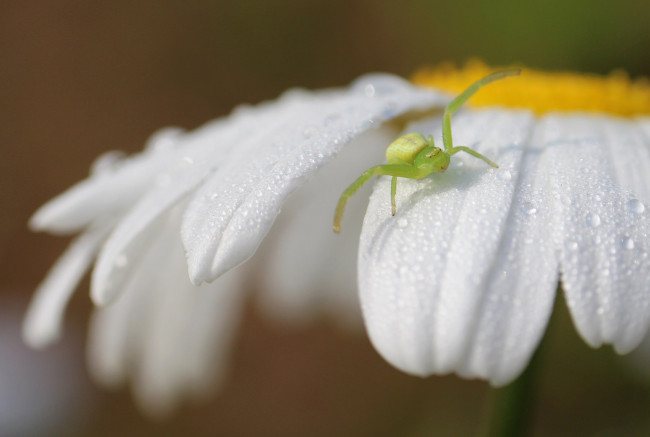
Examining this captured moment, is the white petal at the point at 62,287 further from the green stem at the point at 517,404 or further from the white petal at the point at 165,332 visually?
the green stem at the point at 517,404

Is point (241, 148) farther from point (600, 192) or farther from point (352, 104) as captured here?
point (600, 192)

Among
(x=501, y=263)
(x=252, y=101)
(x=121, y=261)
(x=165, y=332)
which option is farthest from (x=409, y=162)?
(x=252, y=101)

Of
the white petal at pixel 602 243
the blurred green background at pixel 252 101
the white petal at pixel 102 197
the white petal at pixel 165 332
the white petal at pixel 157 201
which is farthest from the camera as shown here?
the blurred green background at pixel 252 101

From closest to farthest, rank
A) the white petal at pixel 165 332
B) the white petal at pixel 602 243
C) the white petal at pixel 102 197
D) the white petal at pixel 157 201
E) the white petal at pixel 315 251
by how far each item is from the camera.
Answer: the white petal at pixel 602 243 < the white petal at pixel 157 201 < the white petal at pixel 102 197 < the white petal at pixel 165 332 < the white petal at pixel 315 251

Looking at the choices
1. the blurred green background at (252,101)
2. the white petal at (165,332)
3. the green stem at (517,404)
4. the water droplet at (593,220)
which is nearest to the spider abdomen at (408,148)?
the water droplet at (593,220)

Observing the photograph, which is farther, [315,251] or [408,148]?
[315,251]

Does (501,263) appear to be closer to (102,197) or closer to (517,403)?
(517,403)

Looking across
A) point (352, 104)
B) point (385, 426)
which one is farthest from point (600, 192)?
point (385, 426)
